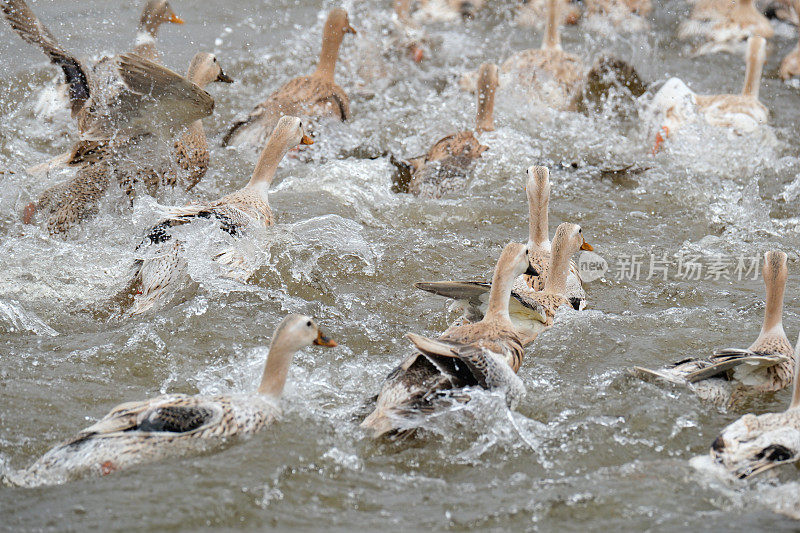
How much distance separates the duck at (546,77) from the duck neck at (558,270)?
3.54m

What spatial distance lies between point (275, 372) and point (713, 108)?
18.3 feet

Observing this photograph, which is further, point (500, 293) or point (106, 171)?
point (106, 171)

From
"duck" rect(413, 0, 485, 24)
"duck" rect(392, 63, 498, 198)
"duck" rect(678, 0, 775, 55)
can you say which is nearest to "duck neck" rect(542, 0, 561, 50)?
"duck" rect(392, 63, 498, 198)

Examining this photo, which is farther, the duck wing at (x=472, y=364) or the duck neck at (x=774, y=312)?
the duck neck at (x=774, y=312)

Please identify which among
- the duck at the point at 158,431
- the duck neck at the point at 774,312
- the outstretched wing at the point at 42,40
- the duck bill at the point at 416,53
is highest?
the duck bill at the point at 416,53

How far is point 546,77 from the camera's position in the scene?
28.1ft

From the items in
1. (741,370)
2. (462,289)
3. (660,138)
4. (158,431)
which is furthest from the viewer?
(660,138)

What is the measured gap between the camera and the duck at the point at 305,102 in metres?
7.30

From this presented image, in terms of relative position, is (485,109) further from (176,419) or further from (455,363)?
(176,419)

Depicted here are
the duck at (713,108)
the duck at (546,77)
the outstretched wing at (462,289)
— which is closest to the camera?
the outstretched wing at (462,289)

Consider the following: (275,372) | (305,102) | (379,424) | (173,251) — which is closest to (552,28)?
(305,102)

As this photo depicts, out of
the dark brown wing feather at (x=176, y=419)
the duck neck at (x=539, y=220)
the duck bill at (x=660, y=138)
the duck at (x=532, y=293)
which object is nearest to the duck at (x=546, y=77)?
the duck bill at (x=660, y=138)

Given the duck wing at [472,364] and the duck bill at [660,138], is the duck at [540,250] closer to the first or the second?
the duck wing at [472,364]

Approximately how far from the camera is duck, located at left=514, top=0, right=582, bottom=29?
37.4 feet
